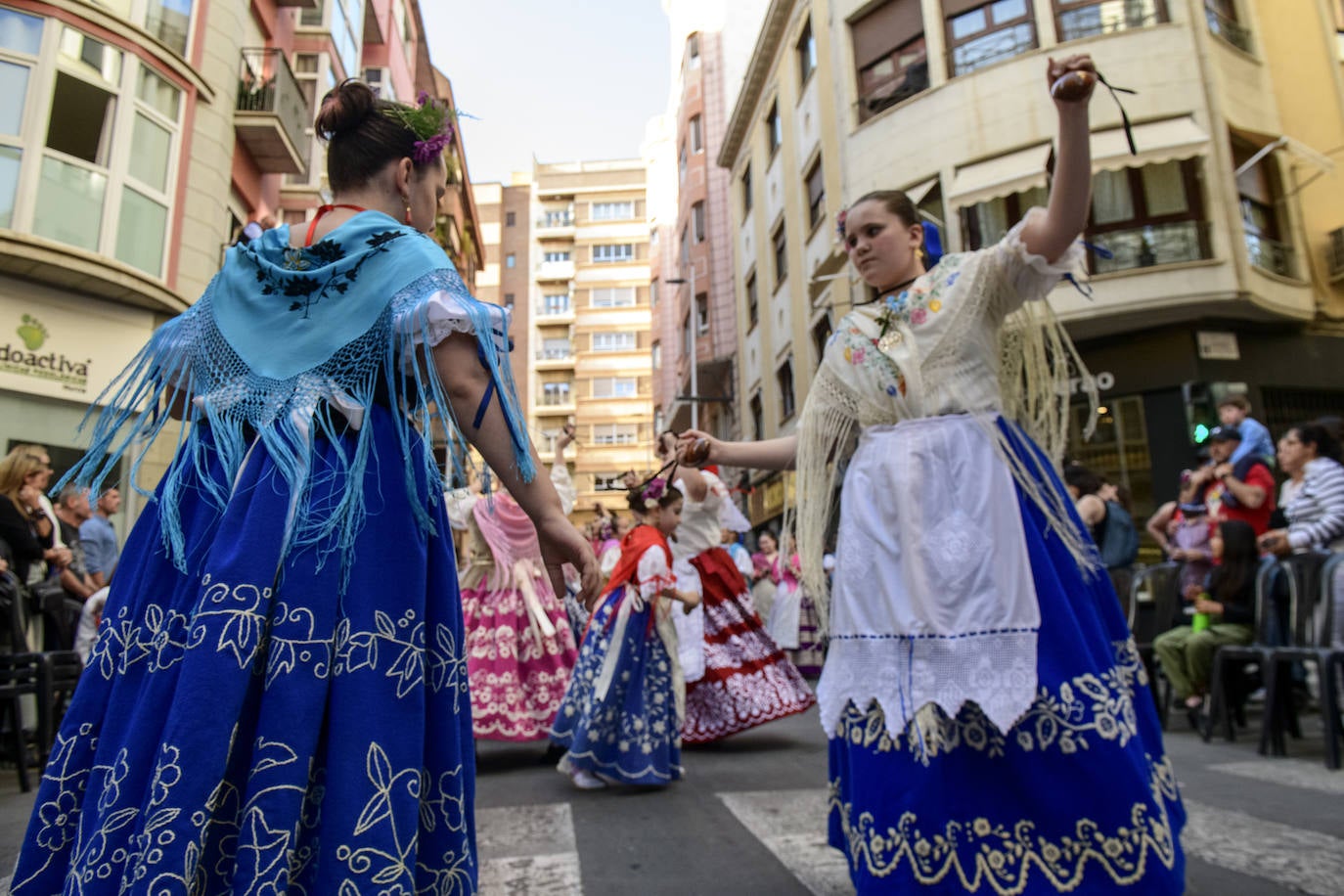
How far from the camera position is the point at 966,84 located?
14414 millimetres

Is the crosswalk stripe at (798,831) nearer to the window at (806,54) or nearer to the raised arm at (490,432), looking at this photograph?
the raised arm at (490,432)

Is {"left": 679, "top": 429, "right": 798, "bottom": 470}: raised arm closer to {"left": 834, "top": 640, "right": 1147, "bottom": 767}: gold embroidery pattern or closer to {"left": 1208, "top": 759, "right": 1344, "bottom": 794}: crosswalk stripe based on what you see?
{"left": 834, "top": 640, "right": 1147, "bottom": 767}: gold embroidery pattern

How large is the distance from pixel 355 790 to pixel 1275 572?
17.7 feet

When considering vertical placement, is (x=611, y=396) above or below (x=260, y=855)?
above

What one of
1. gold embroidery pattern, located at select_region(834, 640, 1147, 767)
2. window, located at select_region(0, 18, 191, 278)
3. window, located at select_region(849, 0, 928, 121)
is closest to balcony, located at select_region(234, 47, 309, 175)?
window, located at select_region(0, 18, 191, 278)

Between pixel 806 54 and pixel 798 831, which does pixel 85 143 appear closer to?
pixel 806 54

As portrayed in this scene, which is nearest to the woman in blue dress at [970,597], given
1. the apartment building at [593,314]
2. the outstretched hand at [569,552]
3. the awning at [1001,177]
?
the outstretched hand at [569,552]

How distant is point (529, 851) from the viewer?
313 cm

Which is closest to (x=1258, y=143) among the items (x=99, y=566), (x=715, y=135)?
(x=99, y=566)

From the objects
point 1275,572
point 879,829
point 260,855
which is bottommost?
point 879,829

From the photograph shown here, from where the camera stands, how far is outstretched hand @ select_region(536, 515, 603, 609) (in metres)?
1.65

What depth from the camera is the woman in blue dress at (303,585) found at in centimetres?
136

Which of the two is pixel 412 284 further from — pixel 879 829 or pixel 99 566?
pixel 99 566

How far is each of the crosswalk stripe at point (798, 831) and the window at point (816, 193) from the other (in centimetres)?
1548
